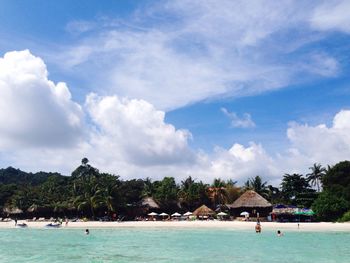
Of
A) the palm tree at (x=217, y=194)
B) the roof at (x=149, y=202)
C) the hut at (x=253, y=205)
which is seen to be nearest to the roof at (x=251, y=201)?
the hut at (x=253, y=205)

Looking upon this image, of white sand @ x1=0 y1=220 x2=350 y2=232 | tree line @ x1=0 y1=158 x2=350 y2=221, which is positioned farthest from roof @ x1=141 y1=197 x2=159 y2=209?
white sand @ x1=0 y1=220 x2=350 y2=232

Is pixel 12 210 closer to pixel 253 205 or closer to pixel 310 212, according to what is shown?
pixel 253 205

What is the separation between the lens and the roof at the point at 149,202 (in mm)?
53188

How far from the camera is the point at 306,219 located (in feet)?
146

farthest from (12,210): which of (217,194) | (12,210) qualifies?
(217,194)

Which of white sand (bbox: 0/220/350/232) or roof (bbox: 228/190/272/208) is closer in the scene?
white sand (bbox: 0/220/350/232)

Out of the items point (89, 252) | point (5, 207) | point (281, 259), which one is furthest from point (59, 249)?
point (5, 207)

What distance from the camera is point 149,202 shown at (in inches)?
2117

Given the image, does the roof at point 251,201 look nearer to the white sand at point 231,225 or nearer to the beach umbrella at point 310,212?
the white sand at point 231,225

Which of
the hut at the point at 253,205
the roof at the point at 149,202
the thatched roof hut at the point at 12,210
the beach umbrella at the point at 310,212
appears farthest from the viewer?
the thatched roof hut at the point at 12,210

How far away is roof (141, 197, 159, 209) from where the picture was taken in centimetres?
5319

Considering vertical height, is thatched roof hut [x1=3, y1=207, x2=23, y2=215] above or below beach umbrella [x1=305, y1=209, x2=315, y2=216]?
above

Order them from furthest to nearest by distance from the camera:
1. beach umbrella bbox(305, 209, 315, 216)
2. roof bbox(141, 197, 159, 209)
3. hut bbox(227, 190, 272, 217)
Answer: roof bbox(141, 197, 159, 209) < hut bbox(227, 190, 272, 217) < beach umbrella bbox(305, 209, 315, 216)

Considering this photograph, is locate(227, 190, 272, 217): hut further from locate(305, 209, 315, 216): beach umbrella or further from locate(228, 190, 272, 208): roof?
locate(305, 209, 315, 216): beach umbrella
